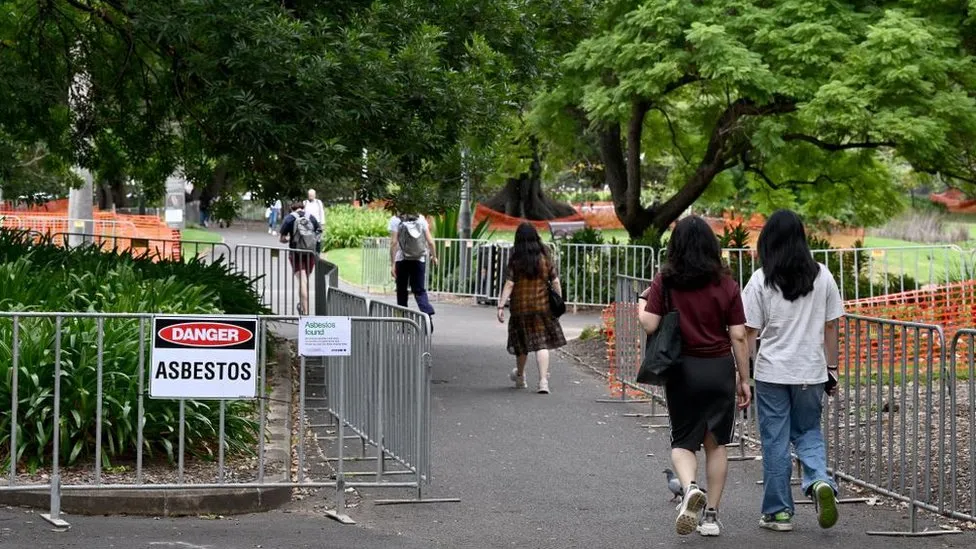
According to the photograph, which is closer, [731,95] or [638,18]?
[638,18]

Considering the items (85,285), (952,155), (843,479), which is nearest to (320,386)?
(85,285)

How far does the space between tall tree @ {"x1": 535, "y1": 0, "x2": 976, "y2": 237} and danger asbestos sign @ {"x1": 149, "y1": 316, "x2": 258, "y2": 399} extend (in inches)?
459

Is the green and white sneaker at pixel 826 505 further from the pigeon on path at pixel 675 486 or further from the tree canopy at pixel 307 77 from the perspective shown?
the tree canopy at pixel 307 77

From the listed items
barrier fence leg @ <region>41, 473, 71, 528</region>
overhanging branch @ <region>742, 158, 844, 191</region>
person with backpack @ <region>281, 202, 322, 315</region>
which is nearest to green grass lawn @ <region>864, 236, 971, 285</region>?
overhanging branch @ <region>742, 158, 844, 191</region>

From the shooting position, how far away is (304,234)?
21250 mm

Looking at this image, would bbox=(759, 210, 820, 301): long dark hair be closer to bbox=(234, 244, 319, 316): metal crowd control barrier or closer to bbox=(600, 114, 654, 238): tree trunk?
bbox=(234, 244, 319, 316): metal crowd control barrier

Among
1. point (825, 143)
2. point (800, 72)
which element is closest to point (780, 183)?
point (825, 143)

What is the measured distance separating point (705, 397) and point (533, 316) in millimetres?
6146

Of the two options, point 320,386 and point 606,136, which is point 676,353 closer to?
point 320,386

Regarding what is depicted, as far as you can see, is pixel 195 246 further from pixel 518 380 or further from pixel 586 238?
pixel 586 238

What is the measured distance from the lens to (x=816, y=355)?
26.2 ft

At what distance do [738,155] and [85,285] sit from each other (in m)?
14.8

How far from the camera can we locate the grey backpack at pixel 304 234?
21234mm

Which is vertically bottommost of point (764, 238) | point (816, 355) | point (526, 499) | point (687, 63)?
point (526, 499)
